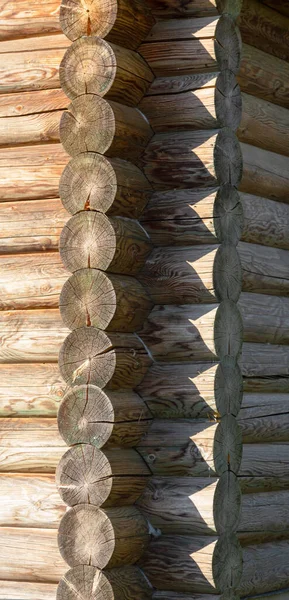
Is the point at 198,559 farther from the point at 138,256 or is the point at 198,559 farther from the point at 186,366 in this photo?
the point at 138,256

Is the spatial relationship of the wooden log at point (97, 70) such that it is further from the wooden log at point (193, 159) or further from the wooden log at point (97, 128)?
the wooden log at point (193, 159)

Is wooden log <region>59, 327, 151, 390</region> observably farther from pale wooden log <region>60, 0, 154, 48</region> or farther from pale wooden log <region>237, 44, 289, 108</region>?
pale wooden log <region>237, 44, 289, 108</region>

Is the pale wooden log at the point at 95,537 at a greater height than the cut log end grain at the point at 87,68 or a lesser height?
lesser

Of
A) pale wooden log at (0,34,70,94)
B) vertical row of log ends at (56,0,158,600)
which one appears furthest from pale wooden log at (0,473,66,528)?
pale wooden log at (0,34,70,94)

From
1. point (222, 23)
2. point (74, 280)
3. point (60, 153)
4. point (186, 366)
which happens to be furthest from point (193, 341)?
point (222, 23)

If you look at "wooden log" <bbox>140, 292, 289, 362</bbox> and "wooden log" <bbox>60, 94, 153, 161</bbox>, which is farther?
"wooden log" <bbox>140, 292, 289, 362</bbox>

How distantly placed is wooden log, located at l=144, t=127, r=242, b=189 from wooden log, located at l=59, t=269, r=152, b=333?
689mm

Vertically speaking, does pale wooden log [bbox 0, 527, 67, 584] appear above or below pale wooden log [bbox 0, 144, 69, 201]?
below

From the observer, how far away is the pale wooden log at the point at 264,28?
7262mm

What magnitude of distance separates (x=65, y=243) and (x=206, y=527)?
152cm

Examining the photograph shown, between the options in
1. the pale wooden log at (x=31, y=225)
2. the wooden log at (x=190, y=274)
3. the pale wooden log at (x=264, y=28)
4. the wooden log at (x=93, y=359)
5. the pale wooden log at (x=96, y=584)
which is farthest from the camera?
the pale wooden log at (x=264, y=28)

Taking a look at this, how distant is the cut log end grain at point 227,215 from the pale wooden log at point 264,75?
1.16 metres

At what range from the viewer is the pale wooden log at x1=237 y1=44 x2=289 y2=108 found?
Answer: 7.27 m

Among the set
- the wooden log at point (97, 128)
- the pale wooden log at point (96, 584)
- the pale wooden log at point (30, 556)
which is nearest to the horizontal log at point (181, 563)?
the pale wooden log at point (96, 584)
